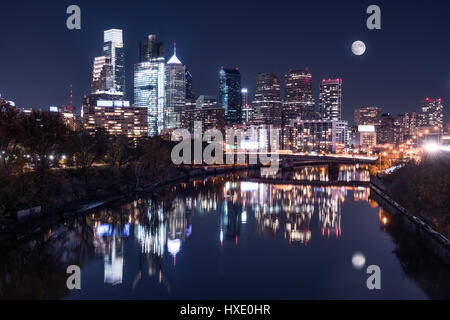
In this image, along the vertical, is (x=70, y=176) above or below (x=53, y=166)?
below

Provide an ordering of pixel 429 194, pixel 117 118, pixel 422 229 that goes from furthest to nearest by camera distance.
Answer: pixel 117 118 → pixel 422 229 → pixel 429 194

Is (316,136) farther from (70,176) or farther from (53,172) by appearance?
(53,172)

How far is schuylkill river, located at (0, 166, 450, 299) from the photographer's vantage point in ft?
52.2

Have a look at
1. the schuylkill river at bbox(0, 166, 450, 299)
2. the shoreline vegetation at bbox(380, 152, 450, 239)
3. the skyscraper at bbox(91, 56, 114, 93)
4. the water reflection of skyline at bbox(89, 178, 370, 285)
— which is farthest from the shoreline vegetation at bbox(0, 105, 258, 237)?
the skyscraper at bbox(91, 56, 114, 93)

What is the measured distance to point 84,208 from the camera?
2973 centimetres

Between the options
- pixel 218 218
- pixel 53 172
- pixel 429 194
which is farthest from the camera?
pixel 218 218

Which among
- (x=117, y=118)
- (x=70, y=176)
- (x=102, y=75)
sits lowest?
(x=70, y=176)

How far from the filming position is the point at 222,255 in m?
20.8

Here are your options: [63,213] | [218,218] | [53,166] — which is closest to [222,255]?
[218,218]

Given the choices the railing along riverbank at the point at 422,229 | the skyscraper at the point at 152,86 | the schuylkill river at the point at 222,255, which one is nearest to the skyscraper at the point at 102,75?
the skyscraper at the point at 152,86

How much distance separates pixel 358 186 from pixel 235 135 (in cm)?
8332

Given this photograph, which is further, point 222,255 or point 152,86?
point 152,86
